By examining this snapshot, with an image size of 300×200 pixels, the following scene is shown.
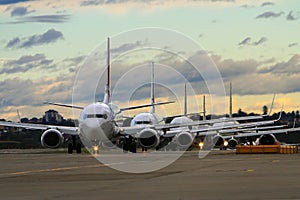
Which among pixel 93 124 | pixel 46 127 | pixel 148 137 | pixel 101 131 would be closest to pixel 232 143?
pixel 148 137

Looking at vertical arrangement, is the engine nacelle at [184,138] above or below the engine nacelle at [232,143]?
below

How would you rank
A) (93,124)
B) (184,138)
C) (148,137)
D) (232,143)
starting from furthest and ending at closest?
1. (232,143)
2. (184,138)
3. (148,137)
4. (93,124)

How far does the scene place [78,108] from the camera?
238 ft

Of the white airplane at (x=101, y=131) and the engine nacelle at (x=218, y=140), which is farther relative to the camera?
the engine nacelle at (x=218, y=140)

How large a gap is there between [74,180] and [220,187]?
20.1 ft

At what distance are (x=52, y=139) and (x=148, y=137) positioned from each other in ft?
27.1

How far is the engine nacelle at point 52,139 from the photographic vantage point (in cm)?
6975

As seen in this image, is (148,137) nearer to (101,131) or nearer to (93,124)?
(101,131)

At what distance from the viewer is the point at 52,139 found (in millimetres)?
70000

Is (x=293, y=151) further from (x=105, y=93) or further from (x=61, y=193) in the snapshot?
(x=61, y=193)

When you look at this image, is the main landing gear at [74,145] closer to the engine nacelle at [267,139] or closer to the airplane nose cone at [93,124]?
the airplane nose cone at [93,124]

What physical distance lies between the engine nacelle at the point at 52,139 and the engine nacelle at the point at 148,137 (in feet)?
22.5

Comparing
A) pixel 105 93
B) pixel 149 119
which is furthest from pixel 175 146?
pixel 105 93

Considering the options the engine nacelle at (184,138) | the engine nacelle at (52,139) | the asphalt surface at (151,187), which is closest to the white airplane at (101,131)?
the engine nacelle at (52,139)
